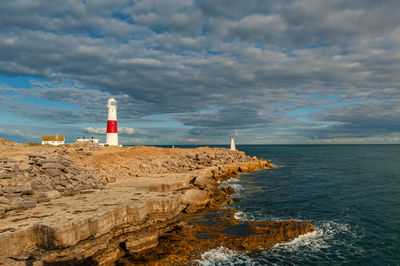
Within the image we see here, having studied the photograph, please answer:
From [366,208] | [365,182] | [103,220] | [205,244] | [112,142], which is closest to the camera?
[103,220]

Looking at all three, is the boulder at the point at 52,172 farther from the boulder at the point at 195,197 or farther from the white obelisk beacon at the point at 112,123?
the white obelisk beacon at the point at 112,123

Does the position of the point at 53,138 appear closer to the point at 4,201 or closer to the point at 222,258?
the point at 4,201

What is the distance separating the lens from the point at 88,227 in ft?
37.8

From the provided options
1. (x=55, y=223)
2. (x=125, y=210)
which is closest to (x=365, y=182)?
(x=125, y=210)

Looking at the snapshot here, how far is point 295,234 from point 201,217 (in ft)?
22.5

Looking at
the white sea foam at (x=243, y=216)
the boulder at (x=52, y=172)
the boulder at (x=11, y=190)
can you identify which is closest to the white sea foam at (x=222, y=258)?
the white sea foam at (x=243, y=216)

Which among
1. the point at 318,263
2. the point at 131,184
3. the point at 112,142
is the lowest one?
the point at 318,263

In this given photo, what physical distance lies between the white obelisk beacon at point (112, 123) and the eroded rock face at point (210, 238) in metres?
37.8

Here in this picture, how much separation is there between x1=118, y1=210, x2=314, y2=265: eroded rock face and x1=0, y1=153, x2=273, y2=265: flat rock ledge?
2.54ft

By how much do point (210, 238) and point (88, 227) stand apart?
7.03 meters

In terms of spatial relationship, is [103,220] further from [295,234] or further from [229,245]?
[295,234]

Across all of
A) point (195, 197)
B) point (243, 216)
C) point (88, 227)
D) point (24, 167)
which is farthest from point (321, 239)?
point (24, 167)

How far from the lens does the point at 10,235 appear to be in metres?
10.0

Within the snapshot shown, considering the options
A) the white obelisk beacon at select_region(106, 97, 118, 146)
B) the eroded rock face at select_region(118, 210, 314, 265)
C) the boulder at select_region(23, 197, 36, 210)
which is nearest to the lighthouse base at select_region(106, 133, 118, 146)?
the white obelisk beacon at select_region(106, 97, 118, 146)
